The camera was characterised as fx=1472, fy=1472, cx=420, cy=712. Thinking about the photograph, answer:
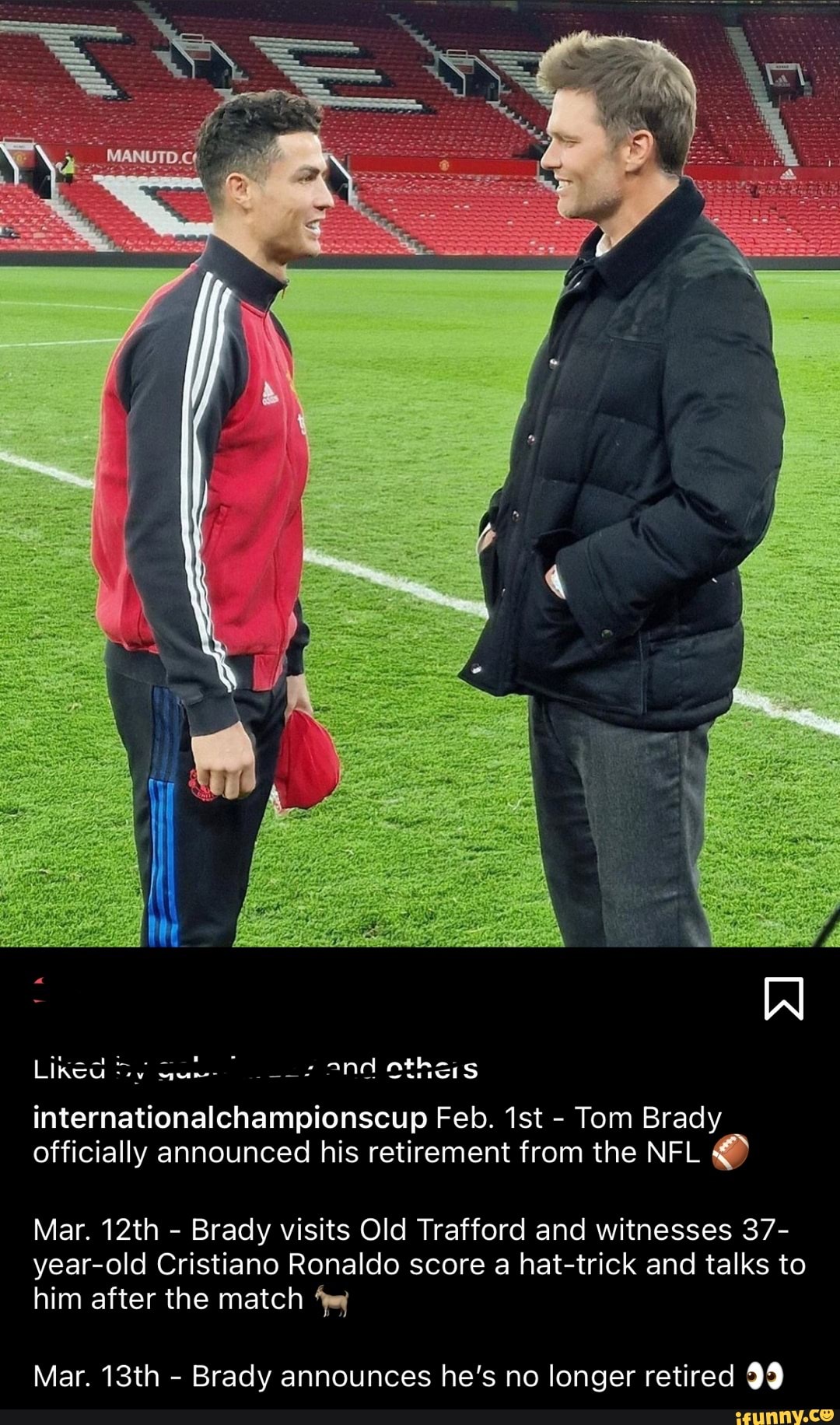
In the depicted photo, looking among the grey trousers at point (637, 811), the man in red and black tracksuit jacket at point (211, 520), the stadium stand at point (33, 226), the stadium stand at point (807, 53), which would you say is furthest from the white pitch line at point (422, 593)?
the stadium stand at point (807, 53)

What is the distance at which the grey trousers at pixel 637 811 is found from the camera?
2.39 metres

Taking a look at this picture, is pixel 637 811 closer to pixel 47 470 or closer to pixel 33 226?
pixel 47 470

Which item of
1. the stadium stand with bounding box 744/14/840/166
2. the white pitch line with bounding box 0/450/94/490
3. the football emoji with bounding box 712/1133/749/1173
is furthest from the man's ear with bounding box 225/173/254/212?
the stadium stand with bounding box 744/14/840/166

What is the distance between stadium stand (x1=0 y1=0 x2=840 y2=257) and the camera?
35.2 m

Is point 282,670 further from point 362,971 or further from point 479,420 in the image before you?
point 479,420

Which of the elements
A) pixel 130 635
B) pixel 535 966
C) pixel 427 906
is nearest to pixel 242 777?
pixel 130 635

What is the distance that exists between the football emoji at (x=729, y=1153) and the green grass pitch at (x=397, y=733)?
5.73ft

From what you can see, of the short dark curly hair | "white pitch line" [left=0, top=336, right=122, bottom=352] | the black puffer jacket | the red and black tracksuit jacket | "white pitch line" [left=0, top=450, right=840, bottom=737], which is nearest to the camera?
the black puffer jacket

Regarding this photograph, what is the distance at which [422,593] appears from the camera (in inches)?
261

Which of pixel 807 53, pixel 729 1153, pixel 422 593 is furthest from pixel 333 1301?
pixel 807 53

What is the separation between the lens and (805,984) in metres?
1.70

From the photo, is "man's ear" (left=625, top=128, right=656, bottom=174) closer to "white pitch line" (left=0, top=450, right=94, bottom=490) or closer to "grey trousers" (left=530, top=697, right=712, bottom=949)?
"grey trousers" (left=530, top=697, right=712, bottom=949)

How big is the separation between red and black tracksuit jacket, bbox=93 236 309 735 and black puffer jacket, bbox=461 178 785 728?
15.2 inches

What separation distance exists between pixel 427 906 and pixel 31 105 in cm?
3802
